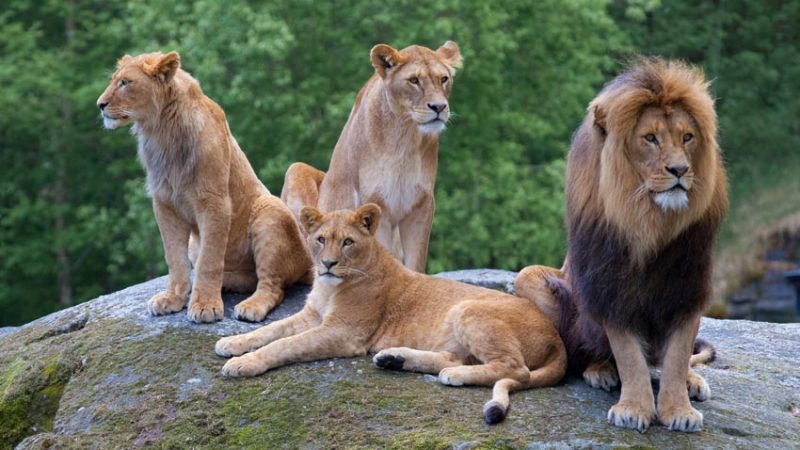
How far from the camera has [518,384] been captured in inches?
215

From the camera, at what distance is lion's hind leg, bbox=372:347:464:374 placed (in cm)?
562

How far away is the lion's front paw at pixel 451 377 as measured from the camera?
5473mm

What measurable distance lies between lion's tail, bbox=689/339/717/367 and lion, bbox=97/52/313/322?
2166 mm

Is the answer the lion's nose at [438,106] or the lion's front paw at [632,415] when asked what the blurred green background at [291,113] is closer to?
the lion's nose at [438,106]

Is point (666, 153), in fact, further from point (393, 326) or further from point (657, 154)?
point (393, 326)

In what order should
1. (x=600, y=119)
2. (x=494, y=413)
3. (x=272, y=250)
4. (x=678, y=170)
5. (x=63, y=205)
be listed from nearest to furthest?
1. (x=678, y=170)
2. (x=494, y=413)
3. (x=600, y=119)
4. (x=272, y=250)
5. (x=63, y=205)

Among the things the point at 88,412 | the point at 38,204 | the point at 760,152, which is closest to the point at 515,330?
the point at 88,412

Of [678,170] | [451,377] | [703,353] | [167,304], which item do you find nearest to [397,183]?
[167,304]

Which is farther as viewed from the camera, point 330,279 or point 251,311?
point 251,311

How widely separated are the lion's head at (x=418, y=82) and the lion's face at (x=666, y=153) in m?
1.80

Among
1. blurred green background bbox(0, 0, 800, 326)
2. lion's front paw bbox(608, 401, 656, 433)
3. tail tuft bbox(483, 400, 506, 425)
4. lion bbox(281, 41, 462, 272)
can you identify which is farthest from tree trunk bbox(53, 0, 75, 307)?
lion's front paw bbox(608, 401, 656, 433)

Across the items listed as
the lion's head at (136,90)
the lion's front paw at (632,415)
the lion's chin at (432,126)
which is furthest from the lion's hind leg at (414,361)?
the lion's head at (136,90)

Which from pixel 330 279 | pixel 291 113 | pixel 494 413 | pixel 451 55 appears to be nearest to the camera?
pixel 494 413

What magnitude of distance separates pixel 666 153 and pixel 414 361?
1.52 meters
